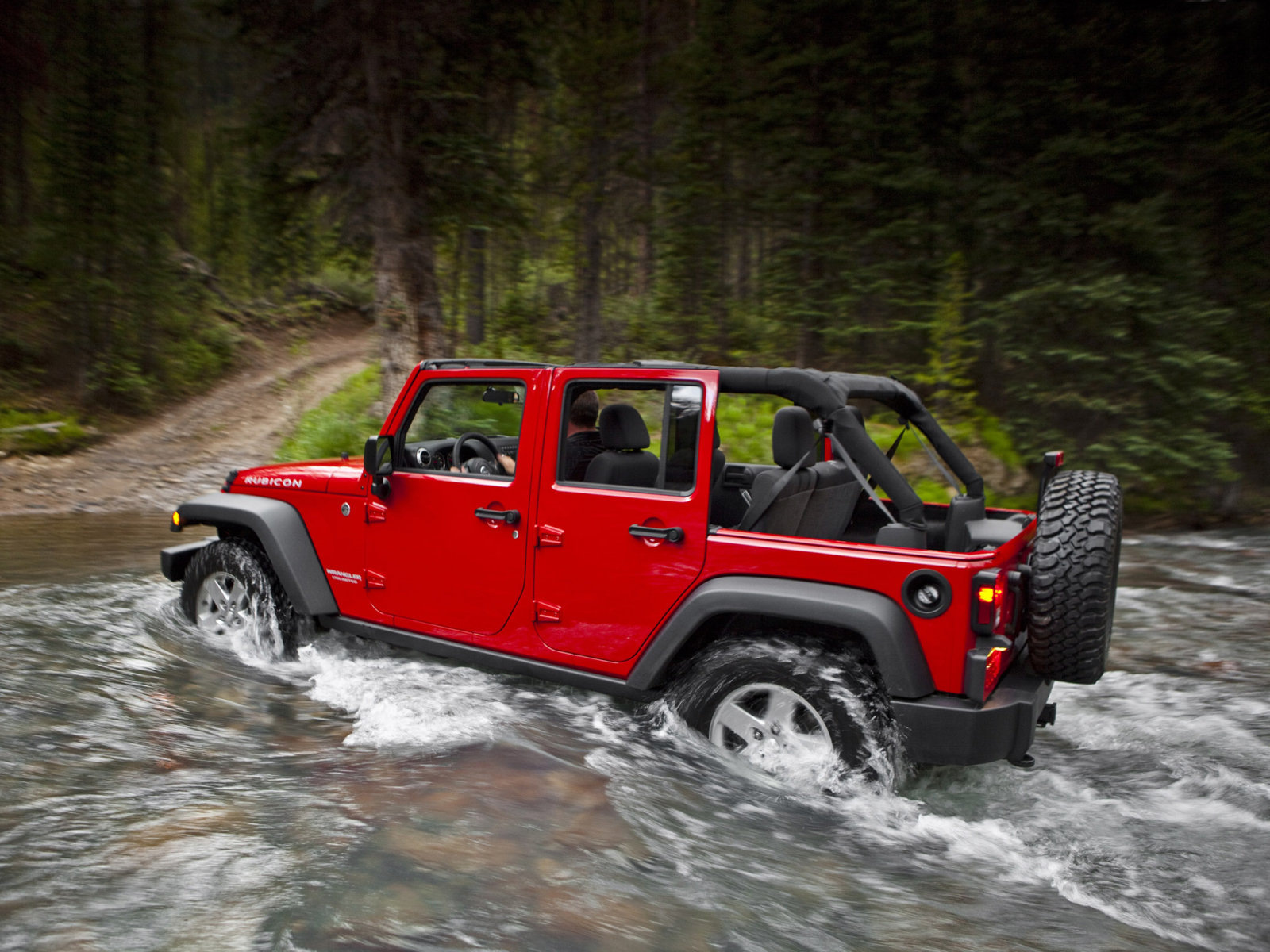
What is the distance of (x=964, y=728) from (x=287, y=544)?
3409mm

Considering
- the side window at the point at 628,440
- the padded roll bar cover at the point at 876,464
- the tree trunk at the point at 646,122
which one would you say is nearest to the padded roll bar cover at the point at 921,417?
the padded roll bar cover at the point at 876,464

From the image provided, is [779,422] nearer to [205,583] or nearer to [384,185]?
[205,583]

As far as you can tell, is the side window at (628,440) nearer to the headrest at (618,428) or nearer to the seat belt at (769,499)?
the headrest at (618,428)

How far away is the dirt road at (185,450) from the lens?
37.9 feet

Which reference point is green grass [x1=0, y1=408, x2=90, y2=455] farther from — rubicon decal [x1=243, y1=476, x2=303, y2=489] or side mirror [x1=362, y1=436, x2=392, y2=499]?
side mirror [x1=362, y1=436, x2=392, y2=499]

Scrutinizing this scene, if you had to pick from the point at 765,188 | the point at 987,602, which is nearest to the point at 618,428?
the point at 987,602

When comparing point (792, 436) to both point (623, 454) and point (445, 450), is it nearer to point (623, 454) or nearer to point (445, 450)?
point (623, 454)

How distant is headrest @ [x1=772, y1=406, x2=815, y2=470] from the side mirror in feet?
6.23

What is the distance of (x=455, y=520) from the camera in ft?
13.8

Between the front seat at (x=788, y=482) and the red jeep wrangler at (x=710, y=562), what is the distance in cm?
1

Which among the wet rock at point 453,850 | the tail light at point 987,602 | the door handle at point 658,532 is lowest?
the wet rock at point 453,850

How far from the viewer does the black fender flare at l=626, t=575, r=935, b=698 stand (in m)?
3.13

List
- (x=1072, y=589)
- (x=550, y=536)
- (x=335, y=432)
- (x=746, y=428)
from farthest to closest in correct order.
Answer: (x=335, y=432), (x=746, y=428), (x=550, y=536), (x=1072, y=589)

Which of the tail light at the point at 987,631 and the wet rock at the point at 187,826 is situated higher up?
the tail light at the point at 987,631
